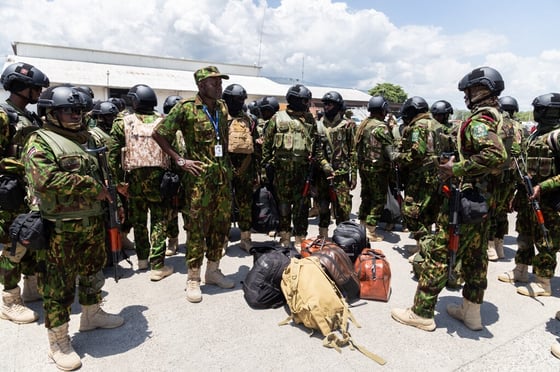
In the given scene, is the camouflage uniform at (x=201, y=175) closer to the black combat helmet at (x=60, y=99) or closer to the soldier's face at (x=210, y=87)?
the soldier's face at (x=210, y=87)

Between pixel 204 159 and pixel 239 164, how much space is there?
1.57 metres

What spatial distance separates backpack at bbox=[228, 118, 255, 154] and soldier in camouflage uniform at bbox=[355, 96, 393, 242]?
1.93 m

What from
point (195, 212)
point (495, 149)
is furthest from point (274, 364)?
point (495, 149)

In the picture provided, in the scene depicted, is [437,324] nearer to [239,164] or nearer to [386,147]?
[386,147]

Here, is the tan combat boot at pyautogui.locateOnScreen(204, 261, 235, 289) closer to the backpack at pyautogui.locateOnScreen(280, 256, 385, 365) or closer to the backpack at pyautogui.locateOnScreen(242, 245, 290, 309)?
the backpack at pyautogui.locateOnScreen(242, 245, 290, 309)

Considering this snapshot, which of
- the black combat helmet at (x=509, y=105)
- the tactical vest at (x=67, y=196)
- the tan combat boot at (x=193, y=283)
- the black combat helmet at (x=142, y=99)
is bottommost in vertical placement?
the tan combat boot at (x=193, y=283)

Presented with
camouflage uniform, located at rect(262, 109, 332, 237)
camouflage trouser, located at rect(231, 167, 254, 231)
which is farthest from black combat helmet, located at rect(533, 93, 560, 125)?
camouflage trouser, located at rect(231, 167, 254, 231)

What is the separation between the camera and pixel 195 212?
149 inches

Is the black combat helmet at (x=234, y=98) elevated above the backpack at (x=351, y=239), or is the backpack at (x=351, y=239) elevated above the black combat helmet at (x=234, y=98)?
the black combat helmet at (x=234, y=98)

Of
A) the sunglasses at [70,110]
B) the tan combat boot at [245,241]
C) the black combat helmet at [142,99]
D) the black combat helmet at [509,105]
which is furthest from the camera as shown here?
the black combat helmet at [509,105]

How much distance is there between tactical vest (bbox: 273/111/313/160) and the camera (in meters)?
4.90

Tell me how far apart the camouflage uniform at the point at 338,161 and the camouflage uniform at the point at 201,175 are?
217cm

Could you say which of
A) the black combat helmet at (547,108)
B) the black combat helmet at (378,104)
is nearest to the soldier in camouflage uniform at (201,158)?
the black combat helmet at (378,104)

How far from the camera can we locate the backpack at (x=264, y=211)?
5562 millimetres
